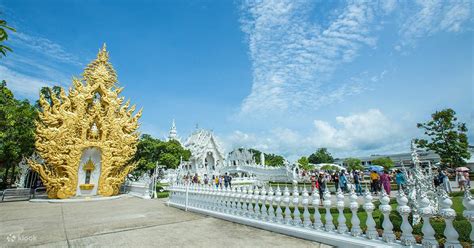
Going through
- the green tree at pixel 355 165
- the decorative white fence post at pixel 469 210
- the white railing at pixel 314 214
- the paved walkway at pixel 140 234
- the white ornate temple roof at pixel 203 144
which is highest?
the white ornate temple roof at pixel 203 144

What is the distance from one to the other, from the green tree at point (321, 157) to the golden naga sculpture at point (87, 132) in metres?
87.6

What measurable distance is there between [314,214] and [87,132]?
18444 mm

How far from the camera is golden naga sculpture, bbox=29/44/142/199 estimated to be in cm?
1611

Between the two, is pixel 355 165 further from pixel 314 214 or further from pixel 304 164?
pixel 314 214

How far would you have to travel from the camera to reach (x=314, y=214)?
545 centimetres

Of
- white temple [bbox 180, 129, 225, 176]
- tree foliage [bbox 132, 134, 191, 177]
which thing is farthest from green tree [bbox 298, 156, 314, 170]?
tree foliage [bbox 132, 134, 191, 177]

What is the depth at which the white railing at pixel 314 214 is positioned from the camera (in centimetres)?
352

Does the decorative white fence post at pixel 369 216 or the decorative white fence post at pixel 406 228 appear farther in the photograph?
the decorative white fence post at pixel 369 216

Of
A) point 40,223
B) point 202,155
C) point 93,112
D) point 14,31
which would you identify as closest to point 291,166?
point 202,155

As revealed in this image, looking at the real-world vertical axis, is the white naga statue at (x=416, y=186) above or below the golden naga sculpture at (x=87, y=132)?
below

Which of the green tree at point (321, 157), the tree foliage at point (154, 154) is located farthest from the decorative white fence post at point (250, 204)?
the green tree at point (321, 157)

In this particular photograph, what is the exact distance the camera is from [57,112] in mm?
16781

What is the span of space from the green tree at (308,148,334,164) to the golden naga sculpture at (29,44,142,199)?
87574 mm

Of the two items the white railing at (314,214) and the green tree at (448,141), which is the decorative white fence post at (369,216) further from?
the green tree at (448,141)
